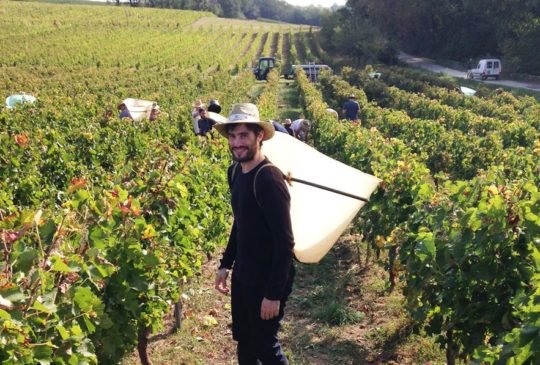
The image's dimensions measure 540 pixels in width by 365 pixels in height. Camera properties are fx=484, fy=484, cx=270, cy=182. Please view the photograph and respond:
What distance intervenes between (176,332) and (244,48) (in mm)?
57855

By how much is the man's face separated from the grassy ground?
6.75 feet

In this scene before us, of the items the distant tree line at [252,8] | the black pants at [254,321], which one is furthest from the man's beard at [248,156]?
the distant tree line at [252,8]

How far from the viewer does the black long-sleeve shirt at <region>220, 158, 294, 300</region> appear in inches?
116

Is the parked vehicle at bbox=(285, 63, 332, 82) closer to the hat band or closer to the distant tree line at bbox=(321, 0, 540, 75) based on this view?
the distant tree line at bbox=(321, 0, 540, 75)

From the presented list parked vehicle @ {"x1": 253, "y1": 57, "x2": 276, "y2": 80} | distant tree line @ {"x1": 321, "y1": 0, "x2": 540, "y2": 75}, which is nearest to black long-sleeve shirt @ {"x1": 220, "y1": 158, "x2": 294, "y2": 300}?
parked vehicle @ {"x1": 253, "y1": 57, "x2": 276, "y2": 80}

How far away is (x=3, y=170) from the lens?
7156 millimetres

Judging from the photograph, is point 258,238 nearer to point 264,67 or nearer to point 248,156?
point 248,156

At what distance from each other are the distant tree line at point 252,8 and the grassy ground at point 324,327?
103 meters

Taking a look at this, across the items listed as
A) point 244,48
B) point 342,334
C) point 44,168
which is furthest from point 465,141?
point 244,48

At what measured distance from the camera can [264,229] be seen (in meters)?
3.08

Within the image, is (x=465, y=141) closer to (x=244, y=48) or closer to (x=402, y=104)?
(x=402, y=104)

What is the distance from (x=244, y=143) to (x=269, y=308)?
3.42 feet

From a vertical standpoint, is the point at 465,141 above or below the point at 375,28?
below

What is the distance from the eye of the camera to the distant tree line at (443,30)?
136 feet
